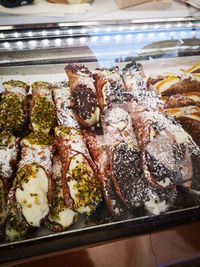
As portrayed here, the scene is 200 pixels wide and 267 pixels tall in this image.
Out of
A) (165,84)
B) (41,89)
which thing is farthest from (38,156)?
(165,84)

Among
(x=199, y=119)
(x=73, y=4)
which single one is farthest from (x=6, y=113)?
(x=73, y=4)

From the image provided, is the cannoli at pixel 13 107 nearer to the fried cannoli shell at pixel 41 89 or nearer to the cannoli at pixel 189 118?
the fried cannoli shell at pixel 41 89

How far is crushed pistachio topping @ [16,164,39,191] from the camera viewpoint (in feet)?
3.61

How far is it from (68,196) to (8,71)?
2.66 feet

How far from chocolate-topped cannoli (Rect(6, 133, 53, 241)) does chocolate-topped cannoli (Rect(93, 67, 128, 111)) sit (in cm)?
39

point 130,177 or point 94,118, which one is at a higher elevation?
point 94,118

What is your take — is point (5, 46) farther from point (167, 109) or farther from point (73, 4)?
point (73, 4)

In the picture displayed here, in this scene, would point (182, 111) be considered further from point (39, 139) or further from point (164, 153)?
point (39, 139)

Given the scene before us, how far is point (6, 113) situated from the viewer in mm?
1350

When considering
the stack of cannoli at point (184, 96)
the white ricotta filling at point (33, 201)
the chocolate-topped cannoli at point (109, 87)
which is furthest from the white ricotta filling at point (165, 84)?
the white ricotta filling at point (33, 201)

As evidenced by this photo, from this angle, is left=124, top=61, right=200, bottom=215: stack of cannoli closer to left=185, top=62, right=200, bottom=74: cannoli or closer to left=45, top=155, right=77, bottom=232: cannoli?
left=45, top=155, right=77, bottom=232: cannoli

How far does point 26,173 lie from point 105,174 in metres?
0.28

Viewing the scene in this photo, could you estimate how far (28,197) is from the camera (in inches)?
42.6

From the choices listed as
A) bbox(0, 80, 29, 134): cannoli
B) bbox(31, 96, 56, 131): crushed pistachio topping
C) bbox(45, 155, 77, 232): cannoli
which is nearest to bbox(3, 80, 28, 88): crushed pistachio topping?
bbox(0, 80, 29, 134): cannoli
